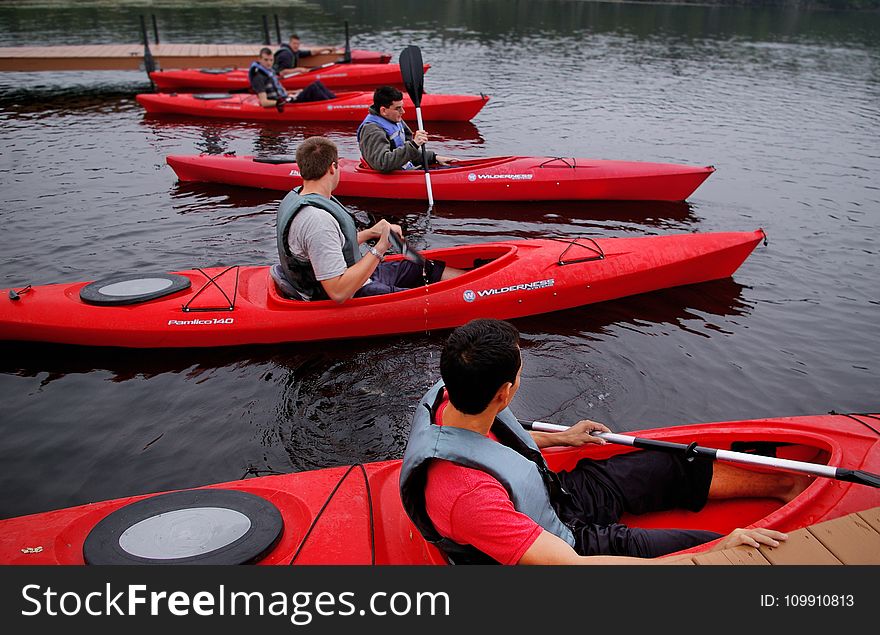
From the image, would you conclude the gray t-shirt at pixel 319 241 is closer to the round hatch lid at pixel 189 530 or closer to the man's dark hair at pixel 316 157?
the man's dark hair at pixel 316 157

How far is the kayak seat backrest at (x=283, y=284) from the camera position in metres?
5.02

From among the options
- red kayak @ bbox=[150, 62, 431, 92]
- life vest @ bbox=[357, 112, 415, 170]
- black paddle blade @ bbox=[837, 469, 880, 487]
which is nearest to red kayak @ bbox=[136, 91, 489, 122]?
Answer: red kayak @ bbox=[150, 62, 431, 92]

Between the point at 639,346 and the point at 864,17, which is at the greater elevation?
the point at 864,17

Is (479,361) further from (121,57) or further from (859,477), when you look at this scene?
(121,57)

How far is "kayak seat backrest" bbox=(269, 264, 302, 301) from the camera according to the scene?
502cm

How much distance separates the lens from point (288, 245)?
4.55 metres

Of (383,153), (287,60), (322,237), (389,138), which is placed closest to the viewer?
(322,237)

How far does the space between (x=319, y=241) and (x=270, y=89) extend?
29.4ft

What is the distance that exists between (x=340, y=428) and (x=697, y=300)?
3.45 metres

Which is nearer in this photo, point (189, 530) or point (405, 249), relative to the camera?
point (189, 530)

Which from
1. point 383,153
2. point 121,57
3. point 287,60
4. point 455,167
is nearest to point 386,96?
point 383,153

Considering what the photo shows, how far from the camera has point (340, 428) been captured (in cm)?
433

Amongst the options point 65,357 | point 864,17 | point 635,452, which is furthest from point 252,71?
point 864,17
